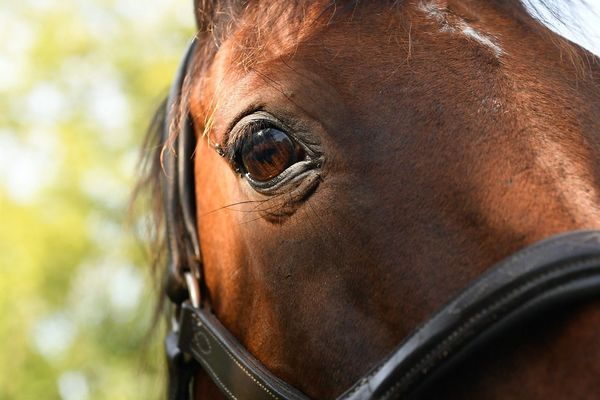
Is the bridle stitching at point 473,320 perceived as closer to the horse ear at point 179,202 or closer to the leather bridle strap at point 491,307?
the leather bridle strap at point 491,307

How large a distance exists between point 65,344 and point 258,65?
12.3m

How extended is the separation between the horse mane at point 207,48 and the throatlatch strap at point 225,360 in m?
0.37

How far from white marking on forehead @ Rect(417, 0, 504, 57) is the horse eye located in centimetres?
55

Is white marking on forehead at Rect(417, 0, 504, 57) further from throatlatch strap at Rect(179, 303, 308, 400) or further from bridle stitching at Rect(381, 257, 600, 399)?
throatlatch strap at Rect(179, 303, 308, 400)

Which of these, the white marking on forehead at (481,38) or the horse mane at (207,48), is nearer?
the white marking on forehead at (481,38)

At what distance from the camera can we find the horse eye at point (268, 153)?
2062mm

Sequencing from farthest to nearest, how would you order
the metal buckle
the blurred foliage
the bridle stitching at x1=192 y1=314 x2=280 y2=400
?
the blurred foliage
the metal buckle
the bridle stitching at x1=192 y1=314 x2=280 y2=400

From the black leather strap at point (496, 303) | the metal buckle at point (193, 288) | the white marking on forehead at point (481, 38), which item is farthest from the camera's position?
the metal buckle at point (193, 288)

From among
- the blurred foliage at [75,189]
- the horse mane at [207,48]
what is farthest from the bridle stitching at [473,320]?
the blurred foliage at [75,189]

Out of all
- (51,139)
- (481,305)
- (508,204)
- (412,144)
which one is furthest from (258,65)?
(51,139)

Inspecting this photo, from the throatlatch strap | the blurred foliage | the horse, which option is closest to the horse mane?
the horse

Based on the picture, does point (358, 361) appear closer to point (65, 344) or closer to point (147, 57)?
point (65, 344)

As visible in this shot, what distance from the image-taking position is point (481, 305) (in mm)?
1591

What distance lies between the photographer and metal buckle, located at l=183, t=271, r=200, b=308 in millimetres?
2576
